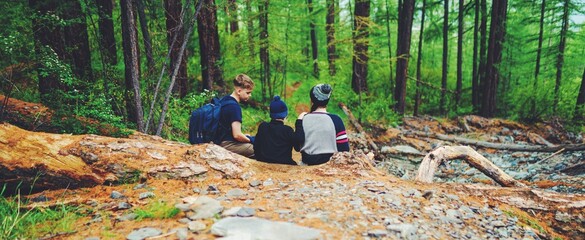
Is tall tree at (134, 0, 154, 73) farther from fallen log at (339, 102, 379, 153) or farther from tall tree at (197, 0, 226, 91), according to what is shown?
fallen log at (339, 102, 379, 153)

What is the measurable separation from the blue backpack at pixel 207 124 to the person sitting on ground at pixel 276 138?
74 cm

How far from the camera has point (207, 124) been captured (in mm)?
5059

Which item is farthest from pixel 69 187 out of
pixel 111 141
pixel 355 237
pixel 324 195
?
pixel 355 237

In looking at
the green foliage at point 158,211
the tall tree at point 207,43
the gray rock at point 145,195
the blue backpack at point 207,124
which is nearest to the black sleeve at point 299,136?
the blue backpack at point 207,124

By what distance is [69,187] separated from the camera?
3322 millimetres

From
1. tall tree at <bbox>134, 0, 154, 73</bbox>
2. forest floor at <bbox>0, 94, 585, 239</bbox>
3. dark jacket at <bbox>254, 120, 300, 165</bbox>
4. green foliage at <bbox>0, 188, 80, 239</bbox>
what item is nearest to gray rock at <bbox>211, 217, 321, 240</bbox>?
forest floor at <bbox>0, 94, 585, 239</bbox>

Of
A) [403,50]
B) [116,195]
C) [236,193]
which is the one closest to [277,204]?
[236,193]

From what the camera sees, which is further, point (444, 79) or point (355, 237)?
point (444, 79)

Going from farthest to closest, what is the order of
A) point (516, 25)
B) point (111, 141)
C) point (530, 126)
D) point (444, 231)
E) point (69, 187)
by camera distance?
point (516, 25) < point (530, 126) < point (111, 141) < point (69, 187) < point (444, 231)

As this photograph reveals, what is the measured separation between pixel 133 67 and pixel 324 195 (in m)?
3.90

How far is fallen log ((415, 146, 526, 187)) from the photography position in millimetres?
4648

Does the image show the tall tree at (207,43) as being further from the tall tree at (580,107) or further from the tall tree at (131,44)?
the tall tree at (580,107)

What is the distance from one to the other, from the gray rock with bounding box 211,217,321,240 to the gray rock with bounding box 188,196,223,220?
212mm

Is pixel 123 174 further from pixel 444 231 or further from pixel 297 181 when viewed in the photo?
pixel 444 231
